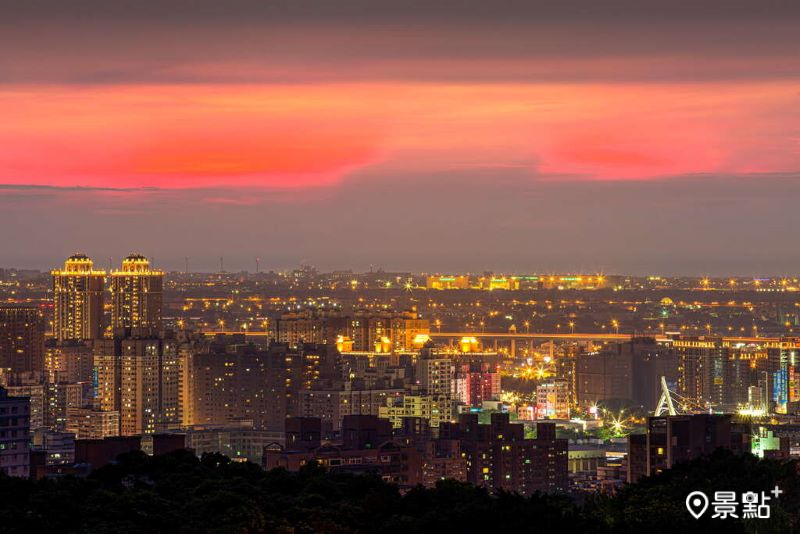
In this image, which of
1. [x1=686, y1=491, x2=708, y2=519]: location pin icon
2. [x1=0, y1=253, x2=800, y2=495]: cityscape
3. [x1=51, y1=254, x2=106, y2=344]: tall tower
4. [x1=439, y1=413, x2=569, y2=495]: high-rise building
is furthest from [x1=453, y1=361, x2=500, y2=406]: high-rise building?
[x1=686, y1=491, x2=708, y2=519]: location pin icon

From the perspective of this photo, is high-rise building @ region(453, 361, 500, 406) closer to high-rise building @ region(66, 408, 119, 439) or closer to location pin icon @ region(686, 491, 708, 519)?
high-rise building @ region(66, 408, 119, 439)

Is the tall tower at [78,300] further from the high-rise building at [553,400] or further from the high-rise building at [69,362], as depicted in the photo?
the high-rise building at [553,400]

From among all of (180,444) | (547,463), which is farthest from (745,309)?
(180,444)

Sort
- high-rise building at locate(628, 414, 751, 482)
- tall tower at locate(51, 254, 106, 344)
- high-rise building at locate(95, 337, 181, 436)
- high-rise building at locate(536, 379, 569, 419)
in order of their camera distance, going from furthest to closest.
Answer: tall tower at locate(51, 254, 106, 344) → high-rise building at locate(536, 379, 569, 419) → high-rise building at locate(95, 337, 181, 436) → high-rise building at locate(628, 414, 751, 482)

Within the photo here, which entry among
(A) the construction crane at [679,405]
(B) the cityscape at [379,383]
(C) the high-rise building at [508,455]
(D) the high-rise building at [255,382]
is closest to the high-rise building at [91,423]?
(B) the cityscape at [379,383]

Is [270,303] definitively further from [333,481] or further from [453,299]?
[333,481]
